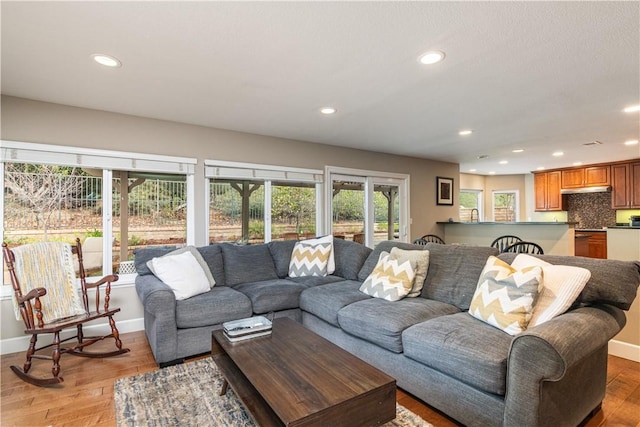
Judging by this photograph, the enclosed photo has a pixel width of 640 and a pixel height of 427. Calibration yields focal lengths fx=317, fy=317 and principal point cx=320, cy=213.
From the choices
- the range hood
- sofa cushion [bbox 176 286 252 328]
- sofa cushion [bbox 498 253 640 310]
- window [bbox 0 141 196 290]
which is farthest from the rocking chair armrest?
the range hood

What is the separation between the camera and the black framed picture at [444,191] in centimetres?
666

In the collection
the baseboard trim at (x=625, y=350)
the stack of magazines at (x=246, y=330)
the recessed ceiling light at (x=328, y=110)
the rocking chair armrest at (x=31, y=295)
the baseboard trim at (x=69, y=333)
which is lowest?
the baseboard trim at (x=69, y=333)

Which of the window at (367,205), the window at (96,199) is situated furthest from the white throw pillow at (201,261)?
the window at (367,205)

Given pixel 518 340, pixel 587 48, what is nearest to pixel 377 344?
pixel 518 340

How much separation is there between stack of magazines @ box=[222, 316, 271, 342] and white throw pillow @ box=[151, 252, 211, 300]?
84 centimetres

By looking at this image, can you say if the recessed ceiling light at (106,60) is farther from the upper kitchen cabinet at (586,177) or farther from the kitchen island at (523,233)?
the upper kitchen cabinet at (586,177)

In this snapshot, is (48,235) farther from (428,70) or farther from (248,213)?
(428,70)

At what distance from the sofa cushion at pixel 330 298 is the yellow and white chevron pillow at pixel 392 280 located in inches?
4.6

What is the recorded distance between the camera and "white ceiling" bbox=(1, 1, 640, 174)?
1.78 metres

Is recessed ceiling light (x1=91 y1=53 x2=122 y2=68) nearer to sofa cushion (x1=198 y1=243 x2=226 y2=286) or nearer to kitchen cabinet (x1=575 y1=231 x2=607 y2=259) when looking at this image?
sofa cushion (x1=198 y1=243 x2=226 y2=286)

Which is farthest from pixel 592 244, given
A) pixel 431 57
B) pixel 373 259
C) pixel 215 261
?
pixel 215 261

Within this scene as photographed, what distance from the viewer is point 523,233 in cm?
530

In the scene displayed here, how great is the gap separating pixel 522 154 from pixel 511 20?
4.80 meters

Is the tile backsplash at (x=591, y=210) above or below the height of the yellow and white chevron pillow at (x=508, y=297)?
above
